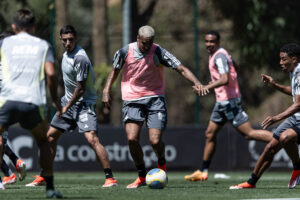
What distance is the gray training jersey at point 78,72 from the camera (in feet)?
35.9

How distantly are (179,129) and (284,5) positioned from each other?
28.9 feet

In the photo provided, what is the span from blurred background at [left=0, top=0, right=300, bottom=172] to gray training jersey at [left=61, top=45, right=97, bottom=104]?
6252 mm

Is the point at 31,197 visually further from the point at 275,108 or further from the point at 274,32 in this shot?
the point at 275,108

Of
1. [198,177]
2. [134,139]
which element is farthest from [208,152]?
[134,139]

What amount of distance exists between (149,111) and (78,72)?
1200mm

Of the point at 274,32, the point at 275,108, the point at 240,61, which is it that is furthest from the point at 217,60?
the point at 275,108

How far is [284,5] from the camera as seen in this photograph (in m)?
24.8

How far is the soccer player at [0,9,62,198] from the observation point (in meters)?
8.21

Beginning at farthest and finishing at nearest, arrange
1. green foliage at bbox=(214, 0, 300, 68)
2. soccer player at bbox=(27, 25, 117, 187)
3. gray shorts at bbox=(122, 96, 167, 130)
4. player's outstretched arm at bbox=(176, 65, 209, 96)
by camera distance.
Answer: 1. green foliage at bbox=(214, 0, 300, 68)
2. gray shorts at bbox=(122, 96, 167, 130)
3. soccer player at bbox=(27, 25, 117, 187)
4. player's outstretched arm at bbox=(176, 65, 209, 96)

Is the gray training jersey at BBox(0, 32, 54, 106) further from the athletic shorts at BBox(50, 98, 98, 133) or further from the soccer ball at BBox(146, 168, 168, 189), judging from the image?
the athletic shorts at BBox(50, 98, 98, 133)

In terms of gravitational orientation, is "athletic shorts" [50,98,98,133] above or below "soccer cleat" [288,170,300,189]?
above

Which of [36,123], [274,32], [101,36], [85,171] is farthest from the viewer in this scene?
[101,36]

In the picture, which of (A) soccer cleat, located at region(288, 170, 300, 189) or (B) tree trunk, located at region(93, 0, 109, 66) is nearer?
(A) soccer cleat, located at region(288, 170, 300, 189)

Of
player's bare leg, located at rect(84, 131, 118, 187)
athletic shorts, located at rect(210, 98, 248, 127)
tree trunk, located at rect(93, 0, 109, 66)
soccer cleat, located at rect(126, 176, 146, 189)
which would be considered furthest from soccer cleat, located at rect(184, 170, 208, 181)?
tree trunk, located at rect(93, 0, 109, 66)
